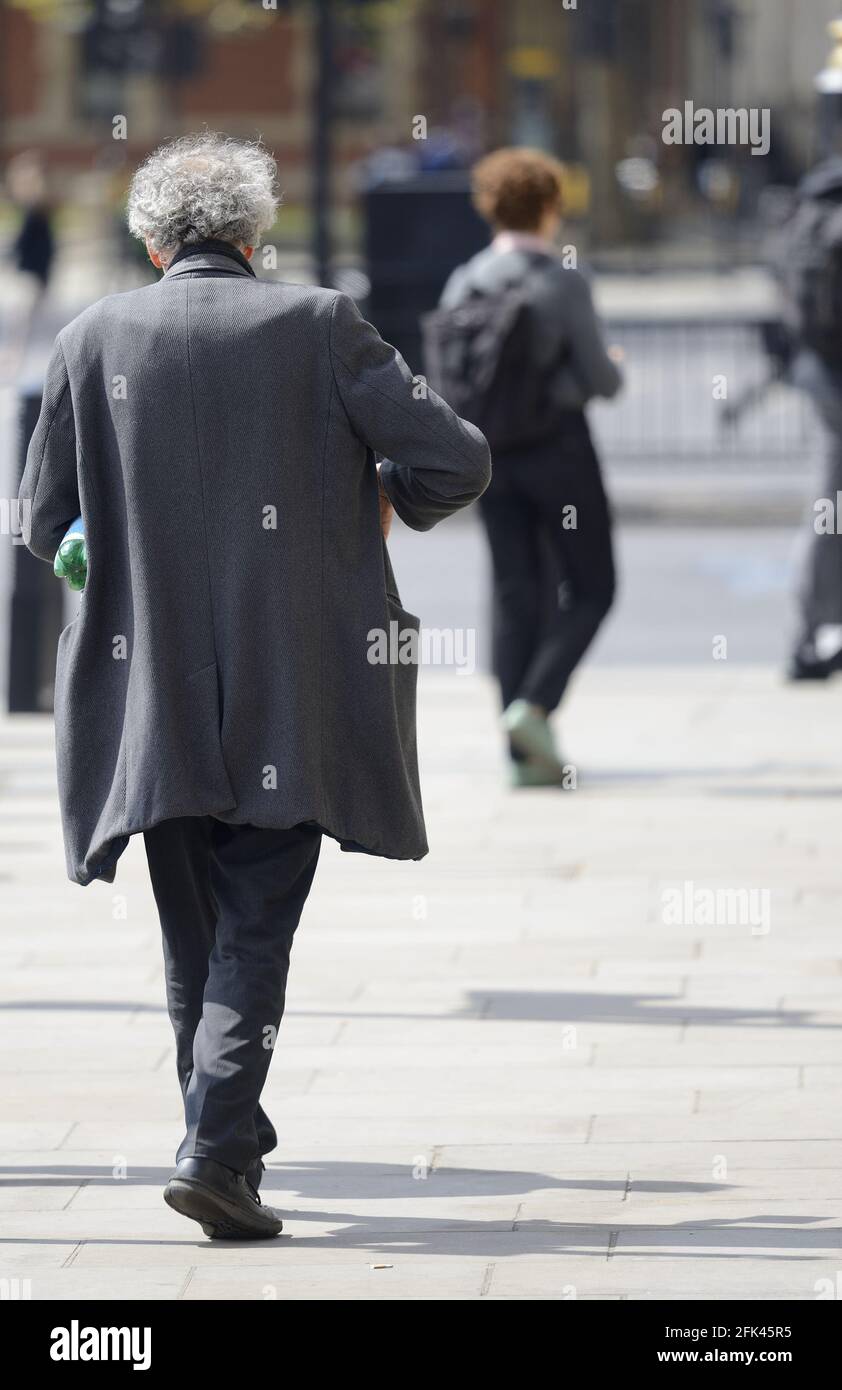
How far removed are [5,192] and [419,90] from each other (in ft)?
24.8

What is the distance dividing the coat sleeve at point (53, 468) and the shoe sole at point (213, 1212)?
1.02m

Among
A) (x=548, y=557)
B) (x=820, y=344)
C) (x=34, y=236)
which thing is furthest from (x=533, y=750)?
(x=34, y=236)

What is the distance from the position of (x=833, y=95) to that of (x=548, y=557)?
5.45 meters

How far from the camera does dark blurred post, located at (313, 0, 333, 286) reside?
17969 millimetres

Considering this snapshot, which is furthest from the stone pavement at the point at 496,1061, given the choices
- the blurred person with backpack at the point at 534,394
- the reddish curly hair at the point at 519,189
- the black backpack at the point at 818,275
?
the black backpack at the point at 818,275

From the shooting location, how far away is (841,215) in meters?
9.42

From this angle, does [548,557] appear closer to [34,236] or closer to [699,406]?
[699,406]

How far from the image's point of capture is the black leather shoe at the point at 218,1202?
13.0 ft

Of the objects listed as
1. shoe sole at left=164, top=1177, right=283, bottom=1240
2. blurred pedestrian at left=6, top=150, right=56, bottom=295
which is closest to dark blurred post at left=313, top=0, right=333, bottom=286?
blurred pedestrian at left=6, top=150, right=56, bottom=295

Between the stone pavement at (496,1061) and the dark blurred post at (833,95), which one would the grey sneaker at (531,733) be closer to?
the stone pavement at (496,1061)

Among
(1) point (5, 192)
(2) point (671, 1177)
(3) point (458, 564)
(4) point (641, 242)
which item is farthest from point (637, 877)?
(1) point (5, 192)

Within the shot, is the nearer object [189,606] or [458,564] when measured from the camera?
[189,606]

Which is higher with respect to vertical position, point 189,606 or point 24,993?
point 189,606

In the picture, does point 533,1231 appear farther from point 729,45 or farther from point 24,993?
point 729,45
